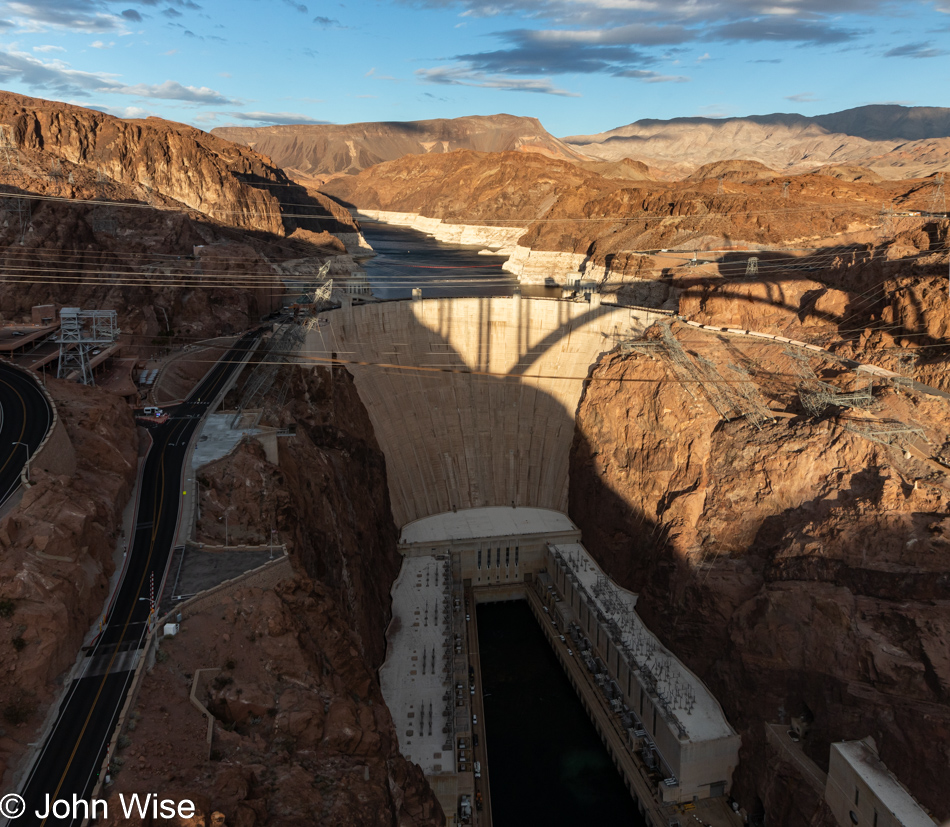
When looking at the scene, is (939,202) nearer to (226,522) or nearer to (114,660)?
(226,522)

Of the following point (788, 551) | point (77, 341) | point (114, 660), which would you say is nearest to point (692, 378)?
point (788, 551)

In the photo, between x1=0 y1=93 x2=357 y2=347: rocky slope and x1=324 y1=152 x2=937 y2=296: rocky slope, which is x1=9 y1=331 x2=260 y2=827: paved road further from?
x1=324 y1=152 x2=937 y2=296: rocky slope

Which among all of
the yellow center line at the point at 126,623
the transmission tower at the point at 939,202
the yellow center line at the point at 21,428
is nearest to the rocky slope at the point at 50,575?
the yellow center line at the point at 126,623

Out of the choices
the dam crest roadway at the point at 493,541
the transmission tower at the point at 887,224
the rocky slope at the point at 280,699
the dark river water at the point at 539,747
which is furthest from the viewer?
the transmission tower at the point at 887,224

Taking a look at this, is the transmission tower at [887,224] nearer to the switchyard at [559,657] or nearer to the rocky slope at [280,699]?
the switchyard at [559,657]

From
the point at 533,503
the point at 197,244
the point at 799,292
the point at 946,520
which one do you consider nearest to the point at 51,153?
the point at 197,244

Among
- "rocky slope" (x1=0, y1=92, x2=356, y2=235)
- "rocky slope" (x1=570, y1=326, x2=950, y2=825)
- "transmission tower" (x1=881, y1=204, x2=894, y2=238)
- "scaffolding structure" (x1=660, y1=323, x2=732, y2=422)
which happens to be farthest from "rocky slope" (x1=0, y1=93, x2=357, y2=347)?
"transmission tower" (x1=881, y1=204, x2=894, y2=238)

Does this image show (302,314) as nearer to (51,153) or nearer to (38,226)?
(38,226)
